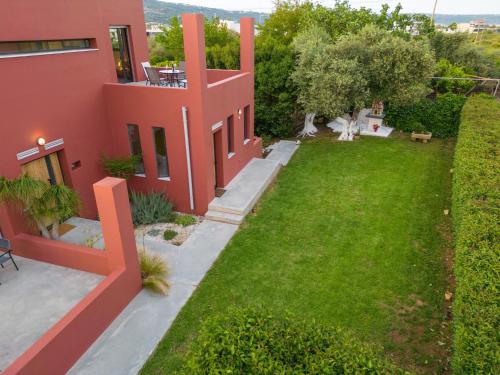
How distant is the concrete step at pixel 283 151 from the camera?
15.3 meters

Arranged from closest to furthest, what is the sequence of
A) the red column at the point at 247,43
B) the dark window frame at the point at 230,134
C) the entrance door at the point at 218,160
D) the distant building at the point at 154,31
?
the entrance door at the point at 218,160 → the dark window frame at the point at 230,134 → the red column at the point at 247,43 → the distant building at the point at 154,31

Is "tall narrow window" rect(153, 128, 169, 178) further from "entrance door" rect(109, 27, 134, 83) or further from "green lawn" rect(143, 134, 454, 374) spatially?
"entrance door" rect(109, 27, 134, 83)

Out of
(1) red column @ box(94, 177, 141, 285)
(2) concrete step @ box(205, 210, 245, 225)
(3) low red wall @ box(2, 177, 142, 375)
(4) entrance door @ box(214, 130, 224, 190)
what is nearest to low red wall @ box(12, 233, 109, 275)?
(3) low red wall @ box(2, 177, 142, 375)

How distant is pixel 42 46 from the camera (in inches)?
326

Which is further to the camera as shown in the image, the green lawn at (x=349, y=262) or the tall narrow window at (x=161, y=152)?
the tall narrow window at (x=161, y=152)

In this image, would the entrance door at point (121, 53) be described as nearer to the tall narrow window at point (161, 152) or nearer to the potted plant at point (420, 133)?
the tall narrow window at point (161, 152)

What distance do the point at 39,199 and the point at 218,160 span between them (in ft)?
18.0

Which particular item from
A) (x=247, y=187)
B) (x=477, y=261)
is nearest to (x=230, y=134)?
(x=247, y=187)

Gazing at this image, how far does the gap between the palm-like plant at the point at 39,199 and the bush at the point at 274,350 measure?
5073 millimetres

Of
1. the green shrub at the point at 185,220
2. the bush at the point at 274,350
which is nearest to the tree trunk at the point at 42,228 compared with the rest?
the green shrub at the point at 185,220

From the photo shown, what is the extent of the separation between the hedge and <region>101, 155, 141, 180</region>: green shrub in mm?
8719

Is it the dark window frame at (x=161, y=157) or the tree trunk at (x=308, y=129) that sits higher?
the dark window frame at (x=161, y=157)

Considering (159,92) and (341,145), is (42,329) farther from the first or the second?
(341,145)

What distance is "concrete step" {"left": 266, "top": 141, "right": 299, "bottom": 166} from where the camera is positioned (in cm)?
1534
